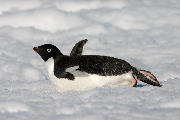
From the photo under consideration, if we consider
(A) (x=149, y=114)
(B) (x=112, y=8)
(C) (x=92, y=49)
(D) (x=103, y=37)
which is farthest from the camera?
(B) (x=112, y=8)

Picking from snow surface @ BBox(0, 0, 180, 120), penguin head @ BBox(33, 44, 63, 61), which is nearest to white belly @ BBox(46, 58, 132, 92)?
snow surface @ BBox(0, 0, 180, 120)

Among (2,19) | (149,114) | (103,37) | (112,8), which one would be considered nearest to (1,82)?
(149,114)

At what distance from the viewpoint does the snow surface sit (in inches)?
196

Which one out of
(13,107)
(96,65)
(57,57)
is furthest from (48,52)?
(13,107)

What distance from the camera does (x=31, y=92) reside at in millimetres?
6027

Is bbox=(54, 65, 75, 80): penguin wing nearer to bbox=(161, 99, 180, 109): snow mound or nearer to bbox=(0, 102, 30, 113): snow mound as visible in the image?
bbox=(0, 102, 30, 113): snow mound

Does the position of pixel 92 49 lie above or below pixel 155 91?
below

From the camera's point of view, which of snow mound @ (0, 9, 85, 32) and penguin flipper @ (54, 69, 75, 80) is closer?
penguin flipper @ (54, 69, 75, 80)

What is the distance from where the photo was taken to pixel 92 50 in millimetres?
9789

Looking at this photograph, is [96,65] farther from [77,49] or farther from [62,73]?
[77,49]

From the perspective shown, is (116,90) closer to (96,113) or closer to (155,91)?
(155,91)

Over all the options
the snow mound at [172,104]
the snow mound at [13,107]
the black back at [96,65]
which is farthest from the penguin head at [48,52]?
the snow mound at [172,104]

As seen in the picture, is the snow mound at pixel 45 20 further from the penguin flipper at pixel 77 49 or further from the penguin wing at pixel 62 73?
the penguin wing at pixel 62 73

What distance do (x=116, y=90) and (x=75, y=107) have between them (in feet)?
2.64
